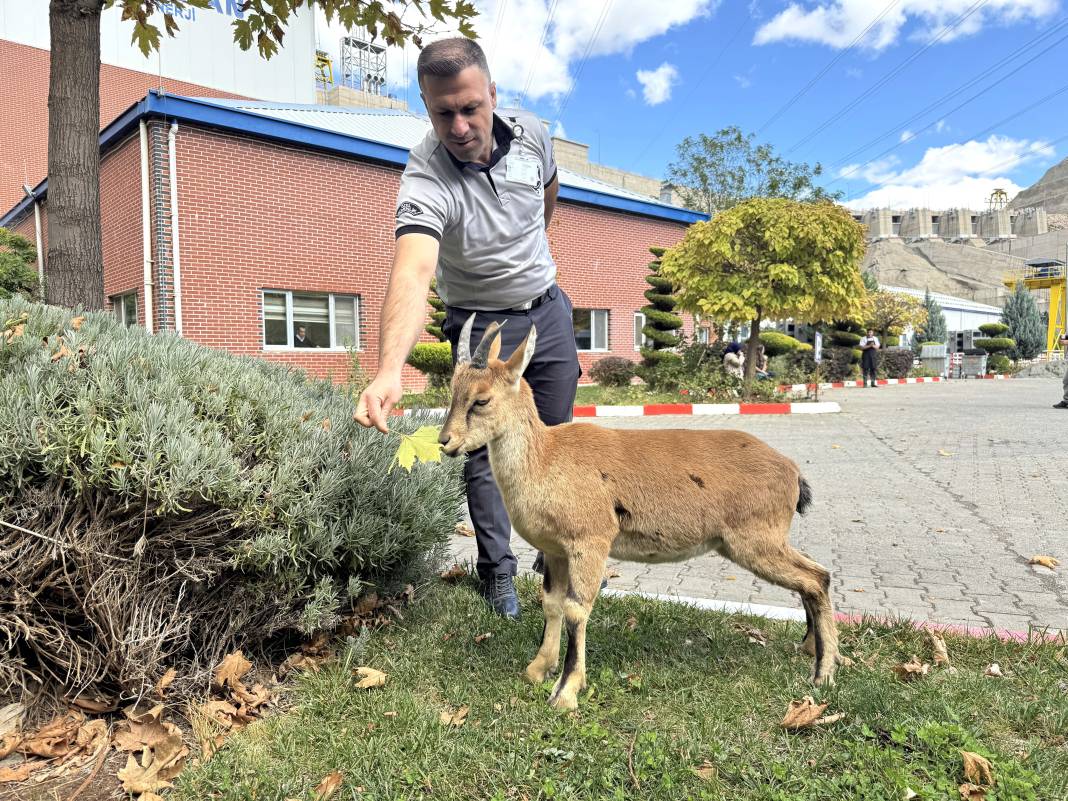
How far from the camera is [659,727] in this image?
2.64 meters

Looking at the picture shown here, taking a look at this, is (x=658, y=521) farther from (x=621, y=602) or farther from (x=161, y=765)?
(x=161, y=765)

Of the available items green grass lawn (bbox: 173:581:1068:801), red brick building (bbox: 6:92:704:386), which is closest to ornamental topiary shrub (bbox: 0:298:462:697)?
green grass lawn (bbox: 173:581:1068:801)

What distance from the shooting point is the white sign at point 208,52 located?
26.3 meters

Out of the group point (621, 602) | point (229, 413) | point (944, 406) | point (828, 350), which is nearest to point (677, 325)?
point (944, 406)

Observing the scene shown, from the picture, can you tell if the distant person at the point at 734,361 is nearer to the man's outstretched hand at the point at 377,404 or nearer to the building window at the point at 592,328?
the building window at the point at 592,328

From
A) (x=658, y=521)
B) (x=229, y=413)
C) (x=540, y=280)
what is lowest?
(x=658, y=521)

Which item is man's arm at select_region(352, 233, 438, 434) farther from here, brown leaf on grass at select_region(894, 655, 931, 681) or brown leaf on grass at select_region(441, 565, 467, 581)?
brown leaf on grass at select_region(894, 655, 931, 681)

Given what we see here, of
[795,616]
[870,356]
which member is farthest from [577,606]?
[870,356]

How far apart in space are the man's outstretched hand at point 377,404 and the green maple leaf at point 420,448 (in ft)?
0.58

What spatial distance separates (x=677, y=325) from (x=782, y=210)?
5.44m

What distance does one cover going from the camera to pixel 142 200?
14664 mm

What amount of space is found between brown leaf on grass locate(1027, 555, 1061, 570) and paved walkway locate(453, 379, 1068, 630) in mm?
49

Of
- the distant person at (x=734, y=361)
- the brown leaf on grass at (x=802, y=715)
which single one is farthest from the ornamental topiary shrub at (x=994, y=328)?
the brown leaf on grass at (x=802, y=715)

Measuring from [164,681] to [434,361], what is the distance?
528 inches
